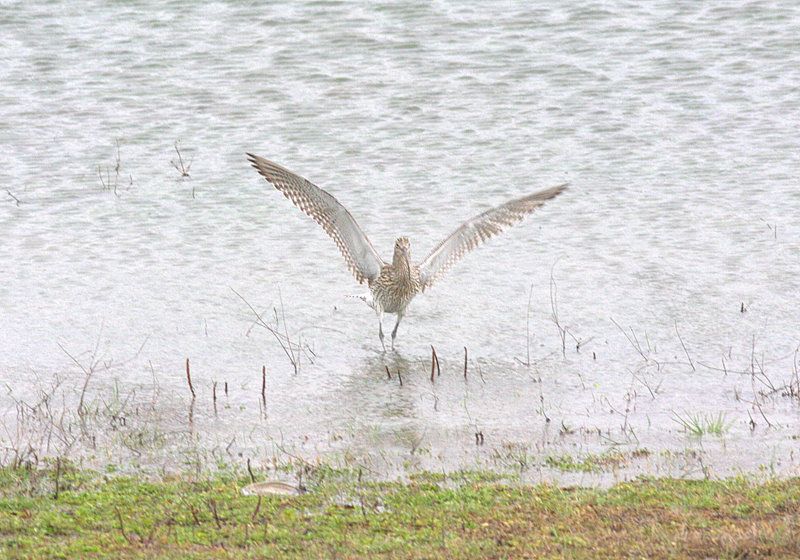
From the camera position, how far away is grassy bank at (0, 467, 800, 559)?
6.18 metres

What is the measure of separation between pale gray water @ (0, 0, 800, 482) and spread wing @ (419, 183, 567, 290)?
38 centimetres

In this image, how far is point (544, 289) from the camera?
38.9 ft

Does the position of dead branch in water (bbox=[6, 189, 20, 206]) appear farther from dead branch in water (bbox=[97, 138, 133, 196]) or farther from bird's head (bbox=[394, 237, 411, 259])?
bird's head (bbox=[394, 237, 411, 259])

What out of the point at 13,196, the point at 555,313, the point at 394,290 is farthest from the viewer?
the point at 13,196

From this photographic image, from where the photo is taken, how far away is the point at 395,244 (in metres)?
11.6

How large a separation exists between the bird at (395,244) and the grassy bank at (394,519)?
Answer: 3.96 m

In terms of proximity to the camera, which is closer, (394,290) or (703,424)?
(703,424)

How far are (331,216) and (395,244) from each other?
2.00 ft

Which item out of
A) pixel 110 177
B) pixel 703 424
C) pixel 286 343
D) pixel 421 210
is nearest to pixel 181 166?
pixel 110 177

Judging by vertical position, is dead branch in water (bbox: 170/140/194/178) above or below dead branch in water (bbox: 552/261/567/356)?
above

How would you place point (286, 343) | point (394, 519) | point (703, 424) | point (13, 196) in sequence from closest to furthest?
point (394, 519), point (703, 424), point (286, 343), point (13, 196)

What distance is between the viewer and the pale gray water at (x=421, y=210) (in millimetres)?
9398

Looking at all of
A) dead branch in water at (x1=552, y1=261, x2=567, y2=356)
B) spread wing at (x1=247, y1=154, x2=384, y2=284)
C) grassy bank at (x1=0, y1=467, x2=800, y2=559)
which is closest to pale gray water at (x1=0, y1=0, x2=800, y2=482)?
dead branch in water at (x1=552, y1=261, x2=567, y2=356)

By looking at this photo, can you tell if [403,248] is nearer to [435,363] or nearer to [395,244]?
[395,244]
